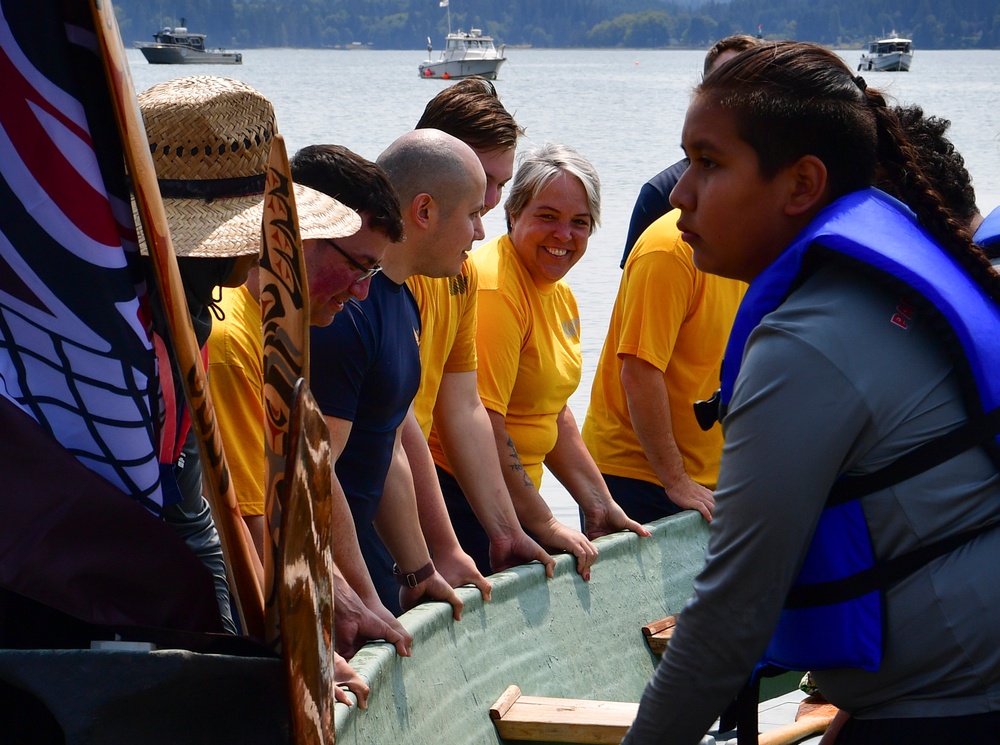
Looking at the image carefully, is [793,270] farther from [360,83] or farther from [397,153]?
[360,83]

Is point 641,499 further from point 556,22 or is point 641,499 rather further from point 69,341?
point 556,22

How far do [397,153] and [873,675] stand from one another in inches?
72.2

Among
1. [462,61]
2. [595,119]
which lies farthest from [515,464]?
[462,61]

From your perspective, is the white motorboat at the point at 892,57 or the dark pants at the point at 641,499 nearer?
the dark pants at the point at 641,499

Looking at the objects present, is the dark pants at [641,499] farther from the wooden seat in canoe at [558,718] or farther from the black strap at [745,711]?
the black strap at [745,711]

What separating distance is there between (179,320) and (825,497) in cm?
79

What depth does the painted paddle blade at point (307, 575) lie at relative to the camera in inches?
57.8

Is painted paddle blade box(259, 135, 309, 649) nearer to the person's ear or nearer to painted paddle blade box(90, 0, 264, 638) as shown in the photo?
painted paddle blade box(90, 0, 264, 638)

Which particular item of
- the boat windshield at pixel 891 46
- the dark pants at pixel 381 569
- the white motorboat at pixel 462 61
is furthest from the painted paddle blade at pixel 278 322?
the boat windshield at pixel 891 46

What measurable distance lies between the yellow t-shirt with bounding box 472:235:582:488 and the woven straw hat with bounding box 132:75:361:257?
157 cm

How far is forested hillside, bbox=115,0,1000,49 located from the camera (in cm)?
10781

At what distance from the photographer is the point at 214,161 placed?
78.4 inches

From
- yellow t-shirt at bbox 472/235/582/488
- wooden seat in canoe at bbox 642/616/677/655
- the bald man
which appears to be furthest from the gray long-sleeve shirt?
wooden seat in canoe at bbox 642/616/677/655

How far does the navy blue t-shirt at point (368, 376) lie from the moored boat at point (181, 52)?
7135 centimetres
